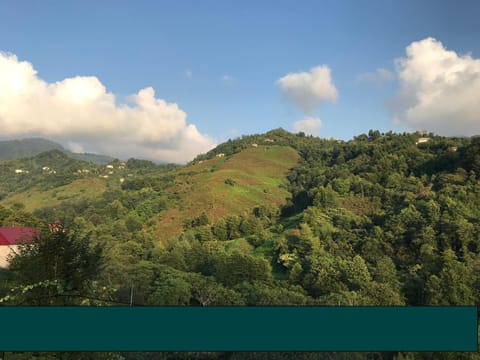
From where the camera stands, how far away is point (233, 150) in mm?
177750

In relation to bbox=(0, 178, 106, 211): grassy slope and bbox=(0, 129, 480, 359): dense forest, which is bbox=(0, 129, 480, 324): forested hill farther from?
bbox=(0, 178, 106, 211): grassy slope

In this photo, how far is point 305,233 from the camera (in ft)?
193

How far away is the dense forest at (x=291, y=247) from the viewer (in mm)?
15133

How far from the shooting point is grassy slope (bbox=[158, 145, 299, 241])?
9089 cm

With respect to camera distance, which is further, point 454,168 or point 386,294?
point 454,168

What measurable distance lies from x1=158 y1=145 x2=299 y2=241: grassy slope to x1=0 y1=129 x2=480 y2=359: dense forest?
93cm

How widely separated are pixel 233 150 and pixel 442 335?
17507 cm

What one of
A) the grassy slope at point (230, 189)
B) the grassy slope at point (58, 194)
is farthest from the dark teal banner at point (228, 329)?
the grassy slope at point (58, 194)

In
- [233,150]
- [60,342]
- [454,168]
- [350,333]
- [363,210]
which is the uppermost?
[233,150]

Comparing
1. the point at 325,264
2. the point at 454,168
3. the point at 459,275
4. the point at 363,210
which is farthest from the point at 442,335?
the point at 454,168

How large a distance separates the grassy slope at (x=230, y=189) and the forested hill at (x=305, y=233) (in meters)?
0.50

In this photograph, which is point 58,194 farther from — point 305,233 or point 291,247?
point 305,233

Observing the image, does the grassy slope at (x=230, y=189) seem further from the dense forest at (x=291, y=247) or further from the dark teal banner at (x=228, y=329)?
the dark teal banner at (x=228, y=329)

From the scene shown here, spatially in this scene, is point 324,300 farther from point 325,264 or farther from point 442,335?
point 442,335
